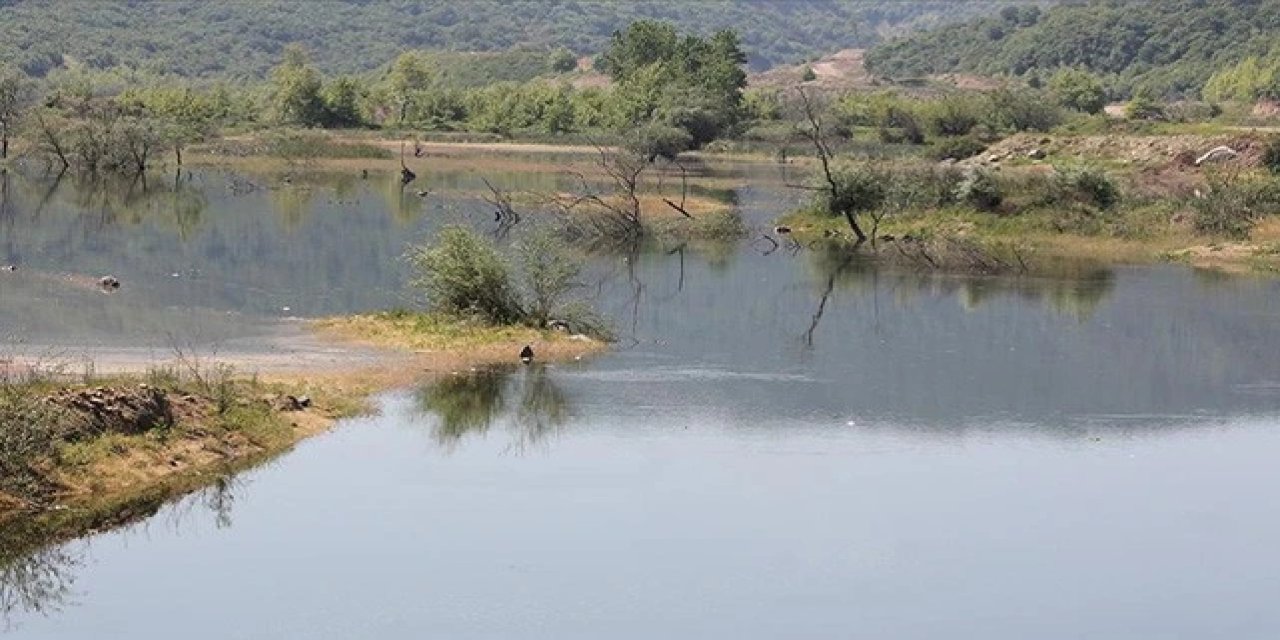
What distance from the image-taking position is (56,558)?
20.9 m

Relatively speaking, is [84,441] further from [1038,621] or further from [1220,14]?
[1220,14]

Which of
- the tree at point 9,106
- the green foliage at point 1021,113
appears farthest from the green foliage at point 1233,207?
the tree at point 9,106

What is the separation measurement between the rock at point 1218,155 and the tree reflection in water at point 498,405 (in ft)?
146

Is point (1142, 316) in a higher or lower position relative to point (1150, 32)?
lower

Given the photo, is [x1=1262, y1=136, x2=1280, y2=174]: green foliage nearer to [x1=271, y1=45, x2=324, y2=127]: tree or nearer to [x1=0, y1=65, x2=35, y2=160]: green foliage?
[x1=0, y1=65, x2=35, y2=160]: green foliage

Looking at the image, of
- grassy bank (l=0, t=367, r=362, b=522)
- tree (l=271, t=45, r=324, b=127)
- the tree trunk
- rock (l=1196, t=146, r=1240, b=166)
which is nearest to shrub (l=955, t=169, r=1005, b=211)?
the tree trunk

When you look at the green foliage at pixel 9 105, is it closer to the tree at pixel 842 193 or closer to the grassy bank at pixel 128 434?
the tree at pixel 842 193

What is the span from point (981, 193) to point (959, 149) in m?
28.9

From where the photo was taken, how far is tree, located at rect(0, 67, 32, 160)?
3297 inches

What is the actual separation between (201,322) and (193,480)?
41.1 feet

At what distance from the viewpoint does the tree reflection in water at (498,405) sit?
94.0 feet

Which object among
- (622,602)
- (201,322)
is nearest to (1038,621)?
(622,602)

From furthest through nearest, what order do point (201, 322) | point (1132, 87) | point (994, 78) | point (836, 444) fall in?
1. point (994, 78)
2. point (1132, 87)
3. point (201, 322)
4. point (836, 444)

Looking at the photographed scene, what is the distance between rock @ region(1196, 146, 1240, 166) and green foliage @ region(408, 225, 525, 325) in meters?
42.0
